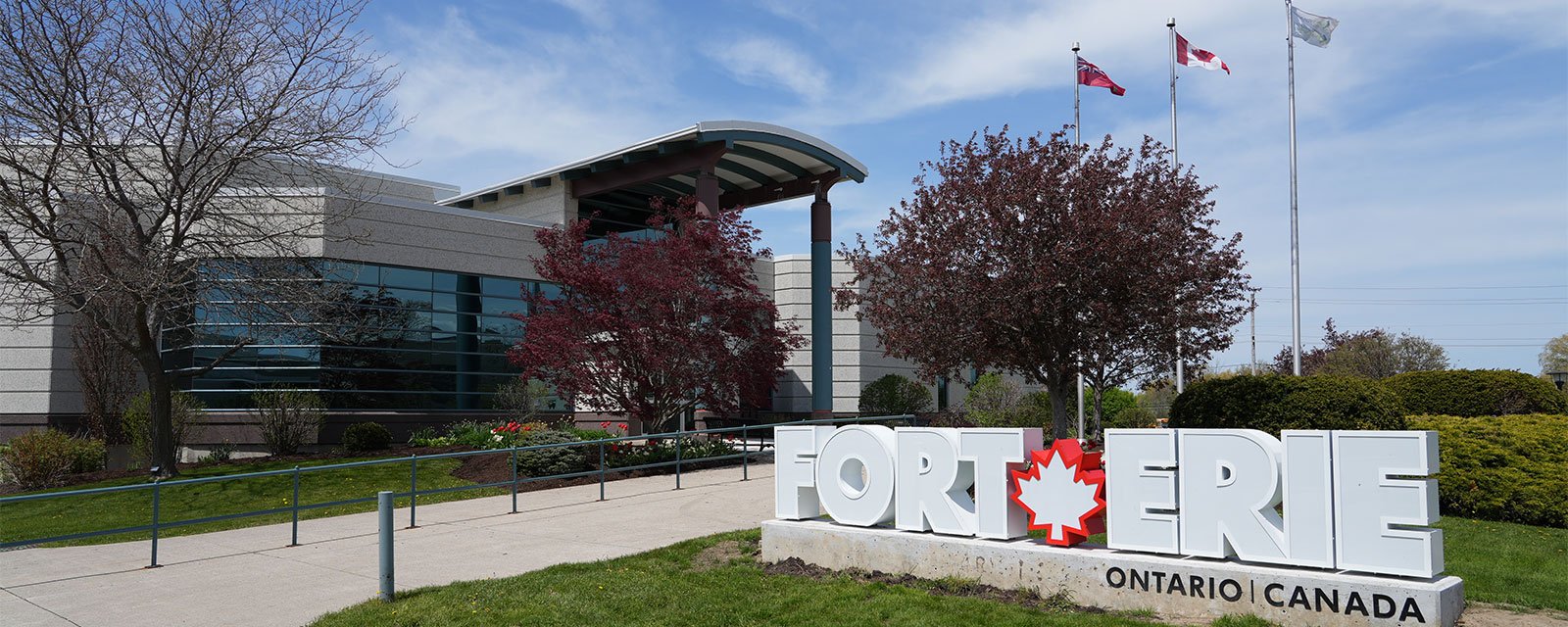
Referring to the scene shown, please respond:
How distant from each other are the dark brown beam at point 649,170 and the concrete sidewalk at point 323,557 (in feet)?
41.0

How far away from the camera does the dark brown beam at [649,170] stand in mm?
→ 26734

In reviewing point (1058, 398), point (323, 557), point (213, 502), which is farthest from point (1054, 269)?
point (213, 502)

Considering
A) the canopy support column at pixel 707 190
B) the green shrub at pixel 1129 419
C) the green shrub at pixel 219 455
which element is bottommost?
the green shrub at pixel 219 455

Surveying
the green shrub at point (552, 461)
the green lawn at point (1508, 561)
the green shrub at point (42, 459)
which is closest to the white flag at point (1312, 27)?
the green lawn at point (1508, 561)

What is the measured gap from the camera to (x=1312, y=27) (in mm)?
25641

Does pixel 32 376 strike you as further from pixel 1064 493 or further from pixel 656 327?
pixel 1064 493

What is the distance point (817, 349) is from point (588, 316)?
33.4ft

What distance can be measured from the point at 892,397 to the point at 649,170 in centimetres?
1049

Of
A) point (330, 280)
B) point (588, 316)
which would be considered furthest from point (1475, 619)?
point (330, 280)

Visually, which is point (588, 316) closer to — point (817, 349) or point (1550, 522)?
point (817, 349)

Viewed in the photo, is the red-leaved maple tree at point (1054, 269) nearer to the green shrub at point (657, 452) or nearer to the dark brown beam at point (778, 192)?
the green shrub at point (657, 452)

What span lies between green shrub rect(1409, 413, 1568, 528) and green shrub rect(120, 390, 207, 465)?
917 inches

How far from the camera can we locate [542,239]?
21578 mm

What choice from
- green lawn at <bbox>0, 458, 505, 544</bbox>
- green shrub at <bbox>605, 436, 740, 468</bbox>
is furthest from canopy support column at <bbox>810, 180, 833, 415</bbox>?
green lawn at <bbox>0, 458, 505, 544</bbox>
